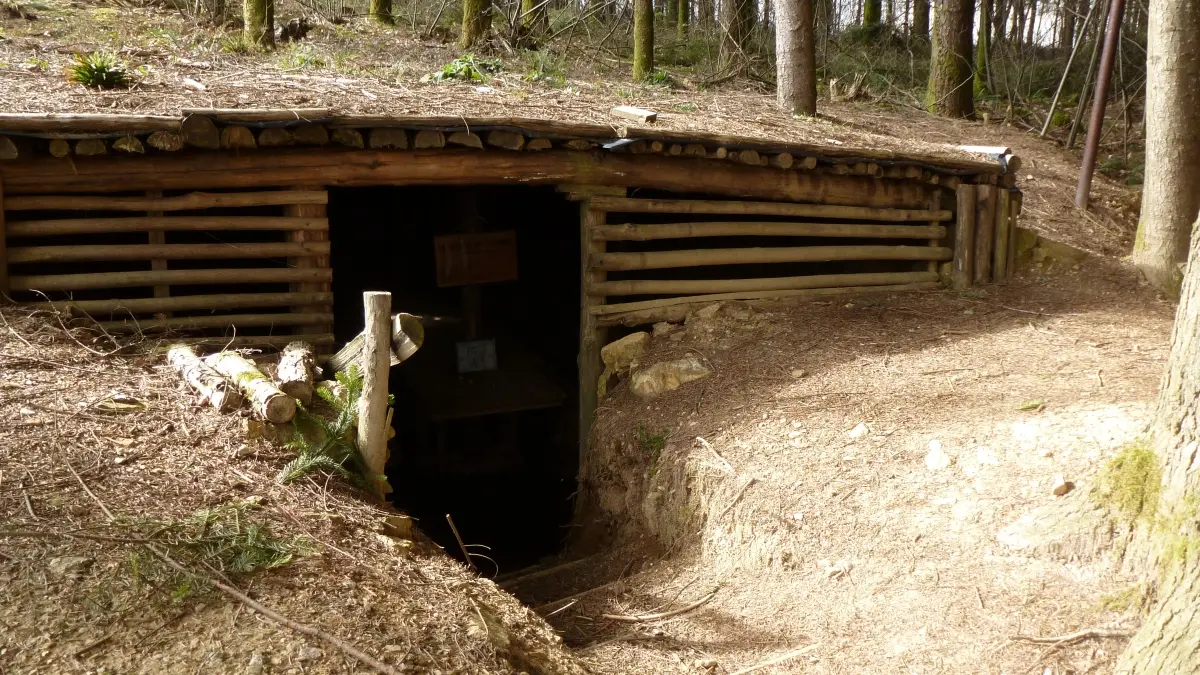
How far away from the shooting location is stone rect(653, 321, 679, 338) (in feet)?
27.5

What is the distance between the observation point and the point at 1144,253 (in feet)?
29.3

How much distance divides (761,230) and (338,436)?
4.62 metres

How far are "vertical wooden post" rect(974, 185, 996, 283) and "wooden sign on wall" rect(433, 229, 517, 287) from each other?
4.50 m

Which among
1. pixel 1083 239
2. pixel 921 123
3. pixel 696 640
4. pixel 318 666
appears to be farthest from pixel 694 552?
pixel 921 123

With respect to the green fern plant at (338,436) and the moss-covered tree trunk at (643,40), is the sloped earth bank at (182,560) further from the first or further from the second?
the moss-covered tree trunk at (643,40)

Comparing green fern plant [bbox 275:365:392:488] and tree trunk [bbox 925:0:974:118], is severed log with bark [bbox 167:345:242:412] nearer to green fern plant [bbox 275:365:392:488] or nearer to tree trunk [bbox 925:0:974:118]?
green fern plant [bbox 275:365:392:488]

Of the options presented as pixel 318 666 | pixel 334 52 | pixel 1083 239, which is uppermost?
pixel 334 52

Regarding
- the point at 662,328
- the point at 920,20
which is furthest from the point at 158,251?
the point at 920,20

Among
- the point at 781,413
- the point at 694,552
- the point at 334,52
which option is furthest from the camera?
the point at 334,52

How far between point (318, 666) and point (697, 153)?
17.9 feet

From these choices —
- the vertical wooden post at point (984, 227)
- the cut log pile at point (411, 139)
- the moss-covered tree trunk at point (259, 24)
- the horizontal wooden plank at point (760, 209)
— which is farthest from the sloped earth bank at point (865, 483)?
the moss-covered tree trunk at point (259, 24)

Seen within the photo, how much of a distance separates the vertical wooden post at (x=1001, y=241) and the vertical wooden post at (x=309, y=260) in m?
6.26

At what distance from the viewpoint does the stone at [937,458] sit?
18.8 feet

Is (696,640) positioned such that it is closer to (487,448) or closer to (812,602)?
(812,602)
